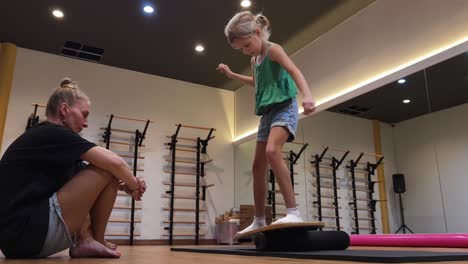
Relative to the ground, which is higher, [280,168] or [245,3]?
[245,3]

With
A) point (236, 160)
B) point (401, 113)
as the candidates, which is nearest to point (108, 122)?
point (236, 160)

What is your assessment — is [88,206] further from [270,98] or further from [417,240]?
[417,240]

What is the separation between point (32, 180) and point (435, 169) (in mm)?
3610

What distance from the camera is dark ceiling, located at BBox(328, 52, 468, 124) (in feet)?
12.0

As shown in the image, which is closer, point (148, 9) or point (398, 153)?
point (398, 153)

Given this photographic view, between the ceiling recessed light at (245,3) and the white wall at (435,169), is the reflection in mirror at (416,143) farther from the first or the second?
the ceiling recessed light at (245,3)

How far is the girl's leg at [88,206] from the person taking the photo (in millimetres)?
1376

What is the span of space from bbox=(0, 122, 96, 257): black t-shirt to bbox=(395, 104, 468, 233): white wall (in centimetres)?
338

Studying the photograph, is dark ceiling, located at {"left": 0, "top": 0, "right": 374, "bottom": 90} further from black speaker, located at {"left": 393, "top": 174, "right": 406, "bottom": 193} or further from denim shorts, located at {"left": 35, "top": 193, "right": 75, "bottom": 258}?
denim shorts, located at {"left": 35, "top": 193, "right": 75, "bottom": 258}

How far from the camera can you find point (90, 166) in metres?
1.45

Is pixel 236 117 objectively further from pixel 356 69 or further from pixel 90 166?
pixel 90 166

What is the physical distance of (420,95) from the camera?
13.1ft

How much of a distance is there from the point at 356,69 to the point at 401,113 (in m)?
0.84

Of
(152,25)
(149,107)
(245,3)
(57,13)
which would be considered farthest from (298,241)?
(149,107)
